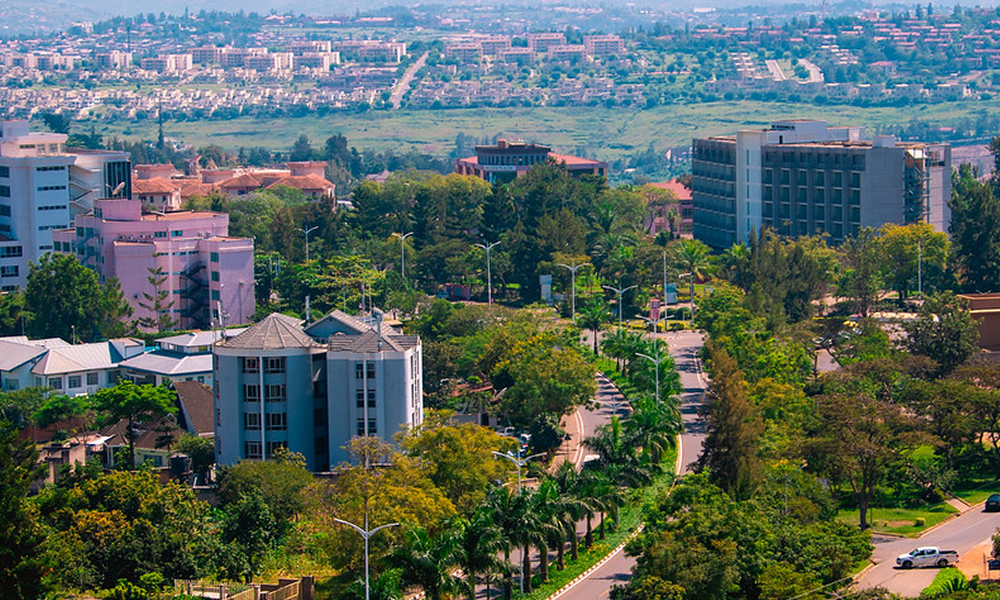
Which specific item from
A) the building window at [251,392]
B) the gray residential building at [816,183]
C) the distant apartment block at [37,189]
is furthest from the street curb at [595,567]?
the distant apartment block at [37,189]

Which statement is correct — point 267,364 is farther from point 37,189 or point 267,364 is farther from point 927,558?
point 37,189

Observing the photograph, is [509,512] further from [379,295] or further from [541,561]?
[379,295]

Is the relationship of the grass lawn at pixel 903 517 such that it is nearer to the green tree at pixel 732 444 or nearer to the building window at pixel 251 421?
the green tree at pixel 732 444

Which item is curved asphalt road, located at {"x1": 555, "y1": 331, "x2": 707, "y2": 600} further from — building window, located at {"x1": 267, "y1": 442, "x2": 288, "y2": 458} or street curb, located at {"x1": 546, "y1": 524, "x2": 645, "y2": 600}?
building window, located at {"x1": 267, "y1": 442, "x2": 288, "y2": 458}

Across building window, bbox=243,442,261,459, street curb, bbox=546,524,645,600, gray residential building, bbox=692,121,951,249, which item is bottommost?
street curb, bbox=546,524,645,600

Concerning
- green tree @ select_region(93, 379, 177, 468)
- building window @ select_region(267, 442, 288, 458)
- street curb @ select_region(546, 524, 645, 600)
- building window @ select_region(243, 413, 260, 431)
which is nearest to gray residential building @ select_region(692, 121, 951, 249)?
green tree @ select_region(93, 379, 177, 468)
